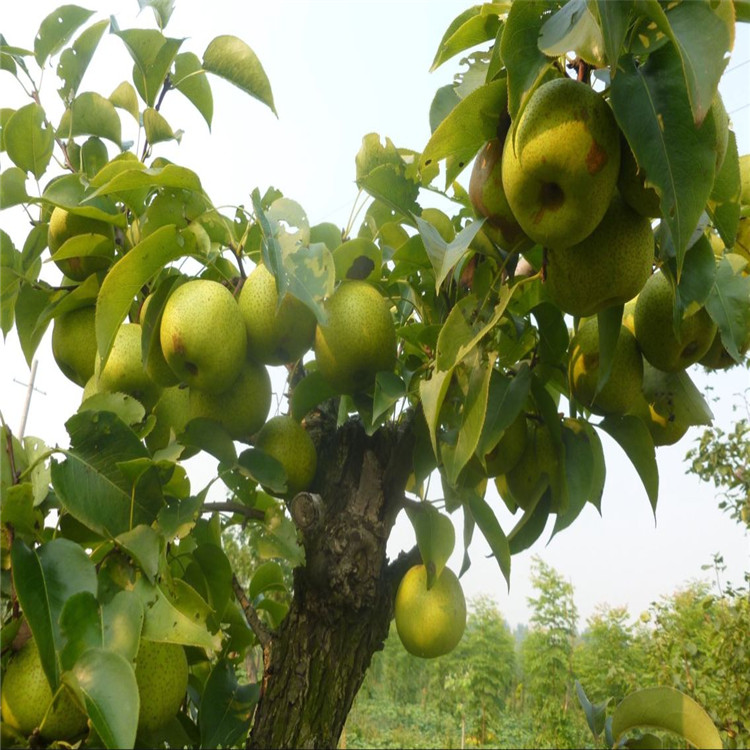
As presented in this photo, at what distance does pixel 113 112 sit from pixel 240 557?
17.5 feet

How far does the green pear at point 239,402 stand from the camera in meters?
1.12

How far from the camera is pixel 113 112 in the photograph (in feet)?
4.17

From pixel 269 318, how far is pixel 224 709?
56 centimetres

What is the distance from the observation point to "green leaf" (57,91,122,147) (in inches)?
49.3

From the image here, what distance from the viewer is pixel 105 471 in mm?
923

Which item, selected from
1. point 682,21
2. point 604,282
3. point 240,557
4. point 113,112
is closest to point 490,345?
point 604,282

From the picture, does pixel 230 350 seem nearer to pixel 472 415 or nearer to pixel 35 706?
pixel 472 415

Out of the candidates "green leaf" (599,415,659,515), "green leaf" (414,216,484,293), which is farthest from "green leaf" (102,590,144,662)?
"green leaf" (599,415,659,515)

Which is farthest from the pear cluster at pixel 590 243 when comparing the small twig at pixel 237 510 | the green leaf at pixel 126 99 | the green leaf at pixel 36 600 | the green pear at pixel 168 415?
the green leaf at pixel 126 99

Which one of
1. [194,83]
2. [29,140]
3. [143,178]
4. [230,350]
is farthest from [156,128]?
[230,350]

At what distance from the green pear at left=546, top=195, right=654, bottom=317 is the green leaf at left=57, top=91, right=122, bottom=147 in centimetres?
84

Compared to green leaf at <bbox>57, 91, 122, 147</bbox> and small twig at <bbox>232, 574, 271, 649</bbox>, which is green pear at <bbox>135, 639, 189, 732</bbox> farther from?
green leaf at <bbox>57, 91, 122, 147</bbox>

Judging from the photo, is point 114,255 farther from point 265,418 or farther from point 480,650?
point 480,650

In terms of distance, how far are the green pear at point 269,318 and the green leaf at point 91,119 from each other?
42 centimetres
